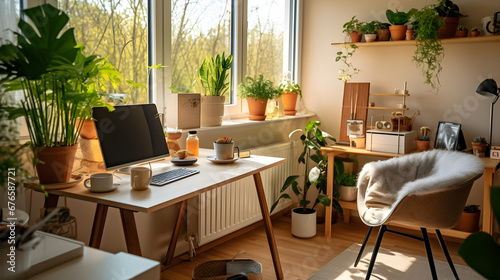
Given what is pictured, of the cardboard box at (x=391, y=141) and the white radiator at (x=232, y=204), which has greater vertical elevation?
the cardboard box at (x=391, y=141)

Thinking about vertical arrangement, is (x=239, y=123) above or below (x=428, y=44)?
below

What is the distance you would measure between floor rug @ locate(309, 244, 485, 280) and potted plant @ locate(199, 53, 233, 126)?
3.96 ft

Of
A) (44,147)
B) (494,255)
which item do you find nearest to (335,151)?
(44,147)

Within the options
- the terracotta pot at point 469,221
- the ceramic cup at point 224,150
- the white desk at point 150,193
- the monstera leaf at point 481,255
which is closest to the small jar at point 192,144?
the white desk at point 150,193

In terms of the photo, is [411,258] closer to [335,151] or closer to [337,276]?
[337,276]

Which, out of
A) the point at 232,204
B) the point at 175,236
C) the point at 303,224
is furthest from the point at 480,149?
the point at 175,236

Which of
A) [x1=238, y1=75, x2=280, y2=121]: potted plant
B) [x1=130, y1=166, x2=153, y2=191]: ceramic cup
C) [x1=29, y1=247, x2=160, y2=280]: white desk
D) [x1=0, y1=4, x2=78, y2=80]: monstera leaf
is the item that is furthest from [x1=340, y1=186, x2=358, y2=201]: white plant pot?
[x1=29, y1=247, x2=160, y2=280]: white desk

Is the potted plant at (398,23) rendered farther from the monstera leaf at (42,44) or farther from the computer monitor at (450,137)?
the monstera leaf at (42,44)

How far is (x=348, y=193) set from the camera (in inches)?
148

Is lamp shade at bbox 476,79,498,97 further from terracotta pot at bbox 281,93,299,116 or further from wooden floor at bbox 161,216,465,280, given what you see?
terracotta pot at bbox 281,93,299,116

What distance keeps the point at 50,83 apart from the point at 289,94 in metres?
2.46

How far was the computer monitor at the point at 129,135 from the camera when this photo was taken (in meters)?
2.12

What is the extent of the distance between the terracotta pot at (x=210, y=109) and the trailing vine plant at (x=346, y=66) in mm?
1291

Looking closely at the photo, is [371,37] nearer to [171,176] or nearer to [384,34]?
[384,34]
